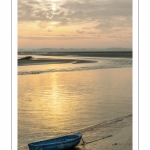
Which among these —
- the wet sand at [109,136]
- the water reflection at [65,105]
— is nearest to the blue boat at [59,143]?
the wet sand at [109,136]

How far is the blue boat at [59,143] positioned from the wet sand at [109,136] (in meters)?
0.17

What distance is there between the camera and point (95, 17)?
12523 millimetres

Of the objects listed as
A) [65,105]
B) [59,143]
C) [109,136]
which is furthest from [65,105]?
[59,143]

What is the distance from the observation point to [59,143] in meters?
5.14

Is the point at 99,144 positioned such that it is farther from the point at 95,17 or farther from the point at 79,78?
the point at 95,17

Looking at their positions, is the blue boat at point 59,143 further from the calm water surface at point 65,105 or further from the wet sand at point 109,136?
the calm water surface at point 65,105

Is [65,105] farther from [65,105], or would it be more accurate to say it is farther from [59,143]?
[59,143]

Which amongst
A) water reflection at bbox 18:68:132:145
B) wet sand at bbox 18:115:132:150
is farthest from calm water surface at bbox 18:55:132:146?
wet sand at bbox 18:115:132:150

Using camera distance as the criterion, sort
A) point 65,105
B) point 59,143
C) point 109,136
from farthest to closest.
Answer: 1. point 65,105
2. point 109,136
3. point 59,143

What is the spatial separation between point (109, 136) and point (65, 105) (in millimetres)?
1716
